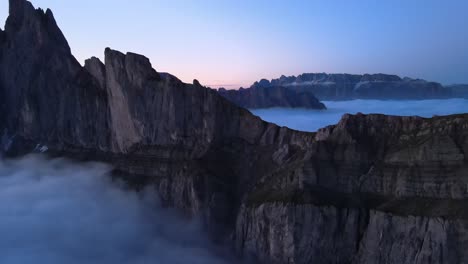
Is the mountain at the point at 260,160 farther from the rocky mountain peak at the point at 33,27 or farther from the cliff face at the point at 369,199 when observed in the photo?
the rocky mountain peak at the point at 33,27

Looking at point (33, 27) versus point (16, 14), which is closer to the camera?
point (33, 27)

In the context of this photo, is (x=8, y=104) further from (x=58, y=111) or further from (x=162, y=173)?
(x=162, y=173)

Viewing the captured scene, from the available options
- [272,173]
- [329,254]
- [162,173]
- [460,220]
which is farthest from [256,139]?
[460,220]

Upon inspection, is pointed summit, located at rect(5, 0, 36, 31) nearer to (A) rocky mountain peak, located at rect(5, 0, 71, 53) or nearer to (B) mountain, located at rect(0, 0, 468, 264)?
(A) rocky mountain peak, located at rect(5, 0, 71, 53)

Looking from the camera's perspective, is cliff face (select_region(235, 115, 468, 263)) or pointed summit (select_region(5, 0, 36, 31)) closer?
cliff face (select_region(235, 115, 468, 263))

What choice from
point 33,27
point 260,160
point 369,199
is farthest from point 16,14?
point 369,199

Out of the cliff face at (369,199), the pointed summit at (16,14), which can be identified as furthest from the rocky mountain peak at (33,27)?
the cliff face at (369,199)

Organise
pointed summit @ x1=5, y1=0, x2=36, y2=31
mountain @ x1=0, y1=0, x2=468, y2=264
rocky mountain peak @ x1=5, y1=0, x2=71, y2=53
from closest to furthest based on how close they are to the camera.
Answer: mountain @ x1=0, y1=0, x2=468, y2=264 < rocky mountain peak @ x1=5, y1=0, x2=71, y2=53 < pointed summit @ x1=5, y1=0, x2=36, y2=31

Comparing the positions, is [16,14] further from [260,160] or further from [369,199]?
[369,199]

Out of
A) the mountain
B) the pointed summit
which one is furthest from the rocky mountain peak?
the mountain
